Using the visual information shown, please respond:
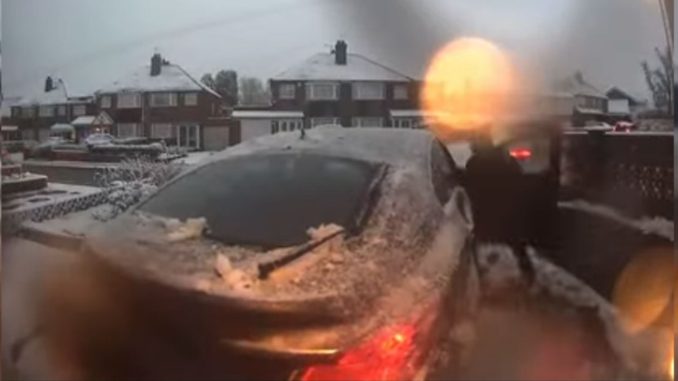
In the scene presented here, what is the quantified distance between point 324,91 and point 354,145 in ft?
0.41

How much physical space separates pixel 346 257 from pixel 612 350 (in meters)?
0.62

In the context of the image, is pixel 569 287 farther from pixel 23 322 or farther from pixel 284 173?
pixel 23 322

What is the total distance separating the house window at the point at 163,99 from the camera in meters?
1.49

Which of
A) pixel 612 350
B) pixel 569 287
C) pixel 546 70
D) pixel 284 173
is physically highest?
pixel 546 70

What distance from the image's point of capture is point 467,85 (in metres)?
1.47

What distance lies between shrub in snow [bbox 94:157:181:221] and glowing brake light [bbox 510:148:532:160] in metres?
0.68

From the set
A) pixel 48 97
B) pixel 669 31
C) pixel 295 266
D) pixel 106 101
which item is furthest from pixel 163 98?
pixel 669 31

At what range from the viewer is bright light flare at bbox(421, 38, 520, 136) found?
57.7 inches

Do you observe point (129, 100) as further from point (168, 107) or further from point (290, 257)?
point (290, 257)

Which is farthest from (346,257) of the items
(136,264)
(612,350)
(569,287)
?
(612,350)

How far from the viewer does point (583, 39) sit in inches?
59.1

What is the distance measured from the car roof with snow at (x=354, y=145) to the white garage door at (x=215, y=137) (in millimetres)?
19

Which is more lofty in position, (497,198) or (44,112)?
(44,112)

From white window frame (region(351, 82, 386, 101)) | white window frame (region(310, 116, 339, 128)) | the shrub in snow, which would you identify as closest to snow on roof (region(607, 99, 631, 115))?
white window frame (region(351, 82, 386, 101))
